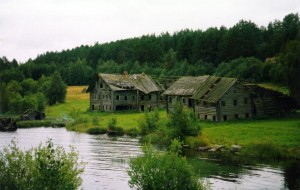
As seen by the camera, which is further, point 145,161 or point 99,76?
point 99,76

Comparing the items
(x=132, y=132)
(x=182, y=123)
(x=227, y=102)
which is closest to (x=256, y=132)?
(x=182, y=123)

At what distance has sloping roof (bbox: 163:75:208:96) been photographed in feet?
264

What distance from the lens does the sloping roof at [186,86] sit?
80.5 m

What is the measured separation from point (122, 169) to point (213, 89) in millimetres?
32032

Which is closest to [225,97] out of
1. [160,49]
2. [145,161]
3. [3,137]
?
[3,137]

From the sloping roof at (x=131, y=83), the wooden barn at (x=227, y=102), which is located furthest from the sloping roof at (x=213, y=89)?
the sloping roof at (x=131, y=83)

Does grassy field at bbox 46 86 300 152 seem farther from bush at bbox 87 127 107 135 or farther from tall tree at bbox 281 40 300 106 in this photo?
tall tree at bbox 281 40 300 106

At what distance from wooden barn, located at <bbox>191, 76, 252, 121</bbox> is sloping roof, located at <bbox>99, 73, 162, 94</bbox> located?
2486 cm

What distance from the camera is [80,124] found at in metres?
77.9

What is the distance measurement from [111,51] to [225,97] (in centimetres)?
12982

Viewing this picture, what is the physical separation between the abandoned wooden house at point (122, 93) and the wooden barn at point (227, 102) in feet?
79.3

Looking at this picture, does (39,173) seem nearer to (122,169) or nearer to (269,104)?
(122,169)

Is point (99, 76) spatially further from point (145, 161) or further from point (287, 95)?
point (145, 161)

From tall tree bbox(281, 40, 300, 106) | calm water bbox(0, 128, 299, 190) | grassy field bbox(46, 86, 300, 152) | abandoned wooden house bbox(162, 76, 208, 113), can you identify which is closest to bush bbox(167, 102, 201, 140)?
grassy field bbox(46, 86, 300, 152)
